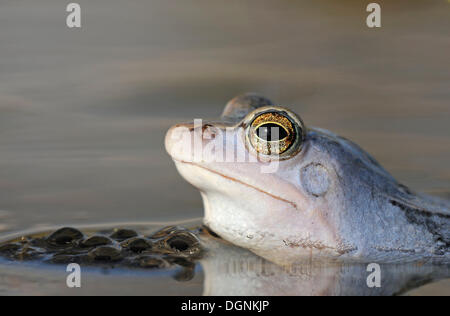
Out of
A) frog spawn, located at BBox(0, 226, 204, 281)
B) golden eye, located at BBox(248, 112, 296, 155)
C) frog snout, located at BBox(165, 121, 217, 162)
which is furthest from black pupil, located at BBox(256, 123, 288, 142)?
frog spawn, located at BBox(0, 226, 204, 281)

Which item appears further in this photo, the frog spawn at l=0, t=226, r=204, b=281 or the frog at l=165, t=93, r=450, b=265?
the frog spawn at l=0, t=226, r=204, b=281

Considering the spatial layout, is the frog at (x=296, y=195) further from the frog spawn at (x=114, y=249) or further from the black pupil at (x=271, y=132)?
the frog spawn at (x=114, y=249)

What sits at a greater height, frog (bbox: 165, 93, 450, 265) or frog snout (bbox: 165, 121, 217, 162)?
frog snout (bbox: 165, 121, 217, 162)

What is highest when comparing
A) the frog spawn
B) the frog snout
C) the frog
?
the frog snout

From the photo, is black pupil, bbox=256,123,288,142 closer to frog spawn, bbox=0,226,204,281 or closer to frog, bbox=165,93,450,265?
frog, bbox=165,93,450,265

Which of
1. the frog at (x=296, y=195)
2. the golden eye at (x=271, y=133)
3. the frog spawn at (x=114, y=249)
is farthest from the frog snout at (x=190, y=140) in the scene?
the frog spawn at (x=114, y=249)
